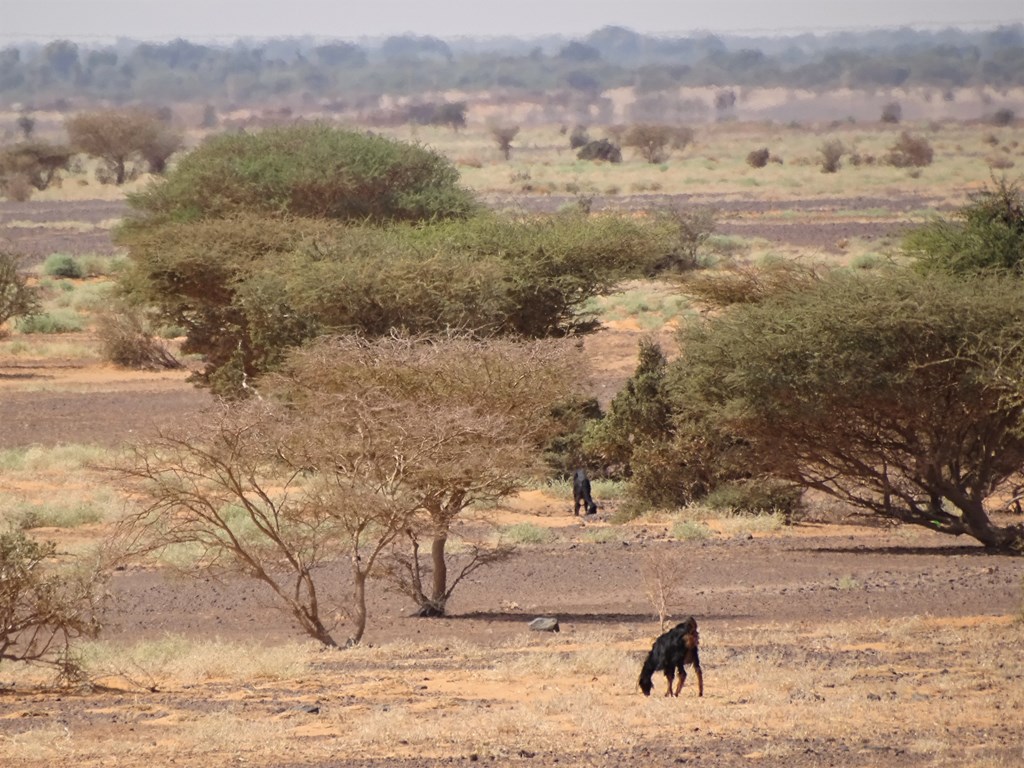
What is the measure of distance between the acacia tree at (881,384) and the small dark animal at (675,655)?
7127 mm

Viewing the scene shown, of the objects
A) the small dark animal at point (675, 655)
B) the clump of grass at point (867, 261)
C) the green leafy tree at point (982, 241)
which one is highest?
the green leafy tree at point (982, 241)

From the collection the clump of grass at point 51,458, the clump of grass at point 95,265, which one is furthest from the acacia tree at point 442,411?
the clump of grass at point 95,265

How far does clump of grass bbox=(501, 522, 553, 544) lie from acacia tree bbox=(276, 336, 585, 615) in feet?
4.94

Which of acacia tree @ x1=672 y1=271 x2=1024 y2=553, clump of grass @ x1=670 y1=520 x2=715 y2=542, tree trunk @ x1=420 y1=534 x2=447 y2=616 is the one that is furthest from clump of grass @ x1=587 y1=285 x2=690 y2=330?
tree trunk @ x1=420 y1=534 x2=447 y2=616

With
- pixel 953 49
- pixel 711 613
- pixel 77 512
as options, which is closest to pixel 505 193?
pixel 77 512

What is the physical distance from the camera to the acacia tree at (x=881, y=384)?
1755 centimetres

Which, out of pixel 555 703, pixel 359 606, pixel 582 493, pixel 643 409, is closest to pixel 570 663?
pixel 555 703

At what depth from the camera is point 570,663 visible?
12.2 meters

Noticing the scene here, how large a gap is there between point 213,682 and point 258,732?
7.70 feet

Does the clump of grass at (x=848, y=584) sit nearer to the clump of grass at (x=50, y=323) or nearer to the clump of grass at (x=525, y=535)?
the clump of grass at (x=525, y=535)

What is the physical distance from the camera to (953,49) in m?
192

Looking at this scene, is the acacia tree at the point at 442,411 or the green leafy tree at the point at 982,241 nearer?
the acacia tree at the point at 442,411

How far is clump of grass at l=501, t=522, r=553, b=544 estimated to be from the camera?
1964cm

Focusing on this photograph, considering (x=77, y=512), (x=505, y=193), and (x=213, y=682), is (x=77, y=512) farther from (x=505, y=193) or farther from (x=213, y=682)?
(x=505, y=193)
